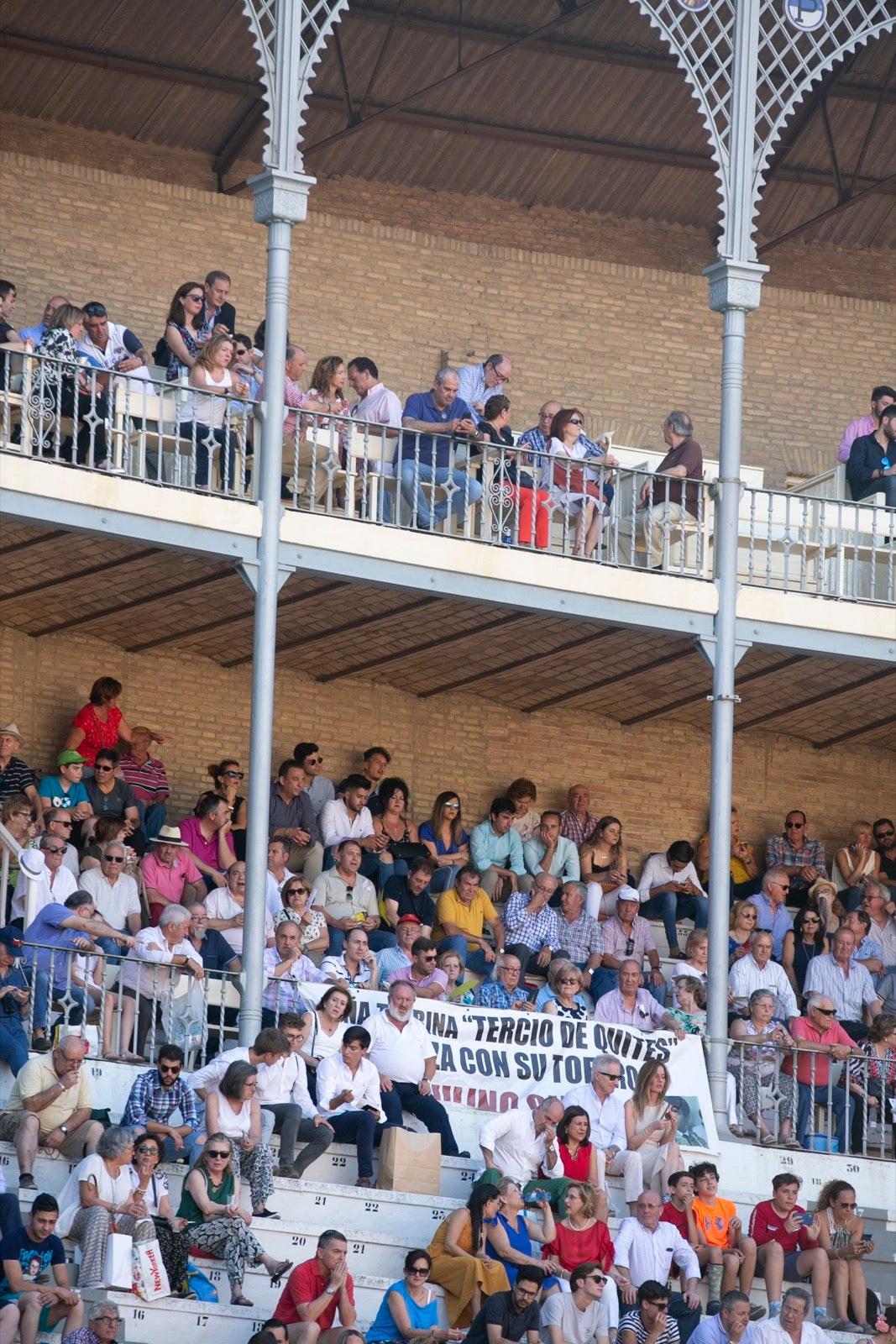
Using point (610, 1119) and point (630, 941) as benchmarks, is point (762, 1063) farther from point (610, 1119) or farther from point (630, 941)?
point (610, 1119)

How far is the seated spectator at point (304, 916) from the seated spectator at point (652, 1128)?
2289 millimetres

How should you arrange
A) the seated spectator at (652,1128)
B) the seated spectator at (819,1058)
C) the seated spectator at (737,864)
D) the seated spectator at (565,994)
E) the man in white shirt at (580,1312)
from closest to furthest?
the man in white shirt at (580,1312)
the seated spectator at (652,1128)
the seated spectator at (565,994)
the seated spectator at (819,1058)
the seated spectator at (737,864)

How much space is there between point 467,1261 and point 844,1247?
271 cm

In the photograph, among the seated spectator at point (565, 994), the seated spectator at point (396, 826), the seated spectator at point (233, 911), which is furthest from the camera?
the seated spectator at point (396, 826)

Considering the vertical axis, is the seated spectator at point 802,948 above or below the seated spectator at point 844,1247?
above

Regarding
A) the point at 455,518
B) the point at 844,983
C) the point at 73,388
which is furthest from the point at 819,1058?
the point at 73,388

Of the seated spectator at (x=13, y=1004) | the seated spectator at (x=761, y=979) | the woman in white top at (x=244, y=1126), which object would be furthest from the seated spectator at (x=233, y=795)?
the woman in white top at (x=244, y=1126)

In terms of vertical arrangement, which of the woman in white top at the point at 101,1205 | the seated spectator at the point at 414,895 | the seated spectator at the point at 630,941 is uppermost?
the seated spectator at the point at 414,895

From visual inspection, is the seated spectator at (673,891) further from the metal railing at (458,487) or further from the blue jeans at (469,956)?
the metal railing at (458,487)

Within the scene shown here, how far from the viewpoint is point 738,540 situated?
18.1 meters

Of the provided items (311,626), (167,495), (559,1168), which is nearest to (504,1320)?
(559,1168)

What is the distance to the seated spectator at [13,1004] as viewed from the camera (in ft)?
44.4

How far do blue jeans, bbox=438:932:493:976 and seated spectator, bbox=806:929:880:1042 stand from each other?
8.14ft

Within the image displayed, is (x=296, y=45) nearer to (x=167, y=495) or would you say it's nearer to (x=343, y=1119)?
(x=167, y=495)
